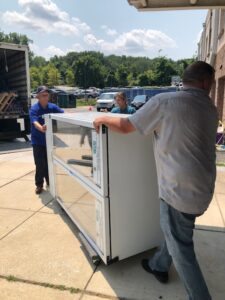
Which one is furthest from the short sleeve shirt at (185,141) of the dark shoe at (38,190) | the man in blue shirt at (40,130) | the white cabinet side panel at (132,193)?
the dark shoe at (38,190)

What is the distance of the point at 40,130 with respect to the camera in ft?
15.1

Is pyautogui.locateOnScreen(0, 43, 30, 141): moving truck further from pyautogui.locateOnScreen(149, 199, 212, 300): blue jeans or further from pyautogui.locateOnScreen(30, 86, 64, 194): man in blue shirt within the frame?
pyautogui.locateOnScreen(149, 199, 212, 300): blue jeans

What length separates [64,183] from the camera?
13.6 ft

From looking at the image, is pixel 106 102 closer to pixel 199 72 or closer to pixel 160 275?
pixel 160 275

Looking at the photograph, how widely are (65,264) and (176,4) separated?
3582 mm

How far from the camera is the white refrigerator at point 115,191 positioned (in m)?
2.72

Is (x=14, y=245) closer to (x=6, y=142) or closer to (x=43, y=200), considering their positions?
(x=43, y=200)

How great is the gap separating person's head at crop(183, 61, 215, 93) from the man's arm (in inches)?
20.9

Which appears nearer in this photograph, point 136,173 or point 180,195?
point 180,195

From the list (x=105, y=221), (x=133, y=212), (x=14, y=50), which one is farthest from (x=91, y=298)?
(x=14, y=50)

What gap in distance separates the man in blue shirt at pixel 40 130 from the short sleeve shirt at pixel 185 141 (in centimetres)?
283

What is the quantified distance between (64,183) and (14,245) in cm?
104

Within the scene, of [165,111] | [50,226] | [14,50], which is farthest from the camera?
[14,50]

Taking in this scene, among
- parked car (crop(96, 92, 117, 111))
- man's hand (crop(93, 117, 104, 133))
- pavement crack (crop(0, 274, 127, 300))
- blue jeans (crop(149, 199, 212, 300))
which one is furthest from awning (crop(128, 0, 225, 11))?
parked car (crop(96, 92, 117, 111))
